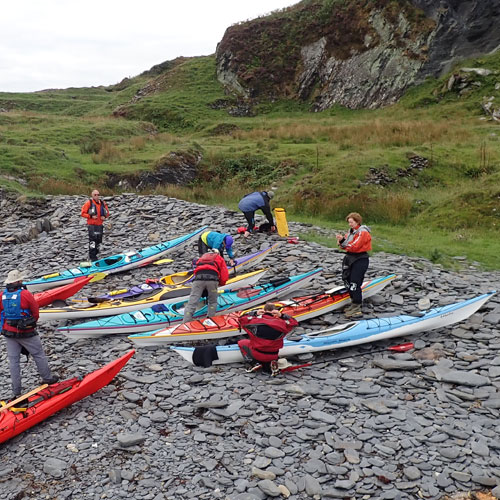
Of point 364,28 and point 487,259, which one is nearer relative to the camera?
point 487,259

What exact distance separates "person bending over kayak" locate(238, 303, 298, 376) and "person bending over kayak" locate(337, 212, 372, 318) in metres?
2.38

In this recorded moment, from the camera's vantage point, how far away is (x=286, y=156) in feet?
91.1

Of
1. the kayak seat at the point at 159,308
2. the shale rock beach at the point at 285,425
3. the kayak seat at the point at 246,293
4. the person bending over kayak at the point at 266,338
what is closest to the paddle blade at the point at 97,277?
the shale rock beach at the point at 285,425

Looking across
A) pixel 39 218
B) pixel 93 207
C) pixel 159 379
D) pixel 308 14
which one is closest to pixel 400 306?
pixel 159 379

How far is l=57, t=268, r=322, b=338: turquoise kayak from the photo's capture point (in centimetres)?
1048

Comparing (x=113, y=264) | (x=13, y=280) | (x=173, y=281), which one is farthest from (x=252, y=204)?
(x=13, y=280)

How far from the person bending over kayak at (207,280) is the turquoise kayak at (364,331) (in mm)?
1472

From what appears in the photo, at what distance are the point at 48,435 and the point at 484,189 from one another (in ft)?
58.0

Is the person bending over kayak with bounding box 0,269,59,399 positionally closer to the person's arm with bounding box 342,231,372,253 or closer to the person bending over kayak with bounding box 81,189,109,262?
the person's arm with bounding box 342,231,372,253

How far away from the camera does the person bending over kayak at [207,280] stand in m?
10.3

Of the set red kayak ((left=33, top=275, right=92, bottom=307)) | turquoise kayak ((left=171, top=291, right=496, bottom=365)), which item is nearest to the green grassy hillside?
turquoise kayak ((left=171, top=291, right=496, bottom=365))

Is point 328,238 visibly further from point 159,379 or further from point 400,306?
point 159,379

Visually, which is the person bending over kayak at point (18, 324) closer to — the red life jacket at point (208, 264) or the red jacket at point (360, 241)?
the red life jacket at point (208, 264)

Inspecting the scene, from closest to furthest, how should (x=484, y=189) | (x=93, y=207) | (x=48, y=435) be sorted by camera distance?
(x=48, y=435) < (x=93, y=207) < (x=484, y=189)
